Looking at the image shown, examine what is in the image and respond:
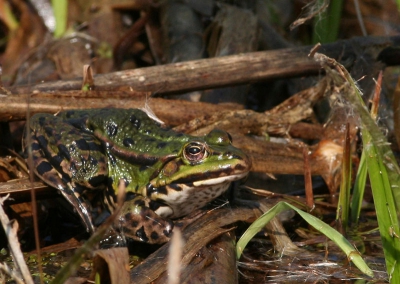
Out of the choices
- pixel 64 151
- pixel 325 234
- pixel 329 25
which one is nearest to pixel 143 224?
pixel 64 151

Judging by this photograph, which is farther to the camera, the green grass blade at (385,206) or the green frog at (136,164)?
the green frog at (136,164)

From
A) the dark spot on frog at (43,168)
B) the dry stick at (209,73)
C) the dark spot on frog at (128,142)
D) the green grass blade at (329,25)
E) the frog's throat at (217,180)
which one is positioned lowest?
the frog's throat at (217,180)

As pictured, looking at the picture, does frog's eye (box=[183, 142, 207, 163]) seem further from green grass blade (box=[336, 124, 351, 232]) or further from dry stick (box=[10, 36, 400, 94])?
dry stick (box=[10, 36, 400, 94])

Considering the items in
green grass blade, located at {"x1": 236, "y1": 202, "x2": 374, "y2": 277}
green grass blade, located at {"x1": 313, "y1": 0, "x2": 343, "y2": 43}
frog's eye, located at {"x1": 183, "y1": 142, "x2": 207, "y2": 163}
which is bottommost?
green grass blade, located at {"x1": 236, "y1": 202, "x2": 374, "y2": 277}

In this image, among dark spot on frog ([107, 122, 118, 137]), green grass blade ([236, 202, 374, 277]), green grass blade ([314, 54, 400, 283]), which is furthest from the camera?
dark spot on frog ([107, 122, 118, 137])

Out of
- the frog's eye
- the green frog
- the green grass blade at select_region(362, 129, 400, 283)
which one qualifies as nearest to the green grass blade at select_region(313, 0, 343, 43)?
the green frog

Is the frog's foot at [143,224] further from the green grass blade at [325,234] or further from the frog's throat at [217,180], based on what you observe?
the green grass blade at [325,234]

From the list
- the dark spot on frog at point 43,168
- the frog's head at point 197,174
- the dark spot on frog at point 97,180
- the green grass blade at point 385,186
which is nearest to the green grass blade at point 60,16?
the dark spot on frog at point 43,168
